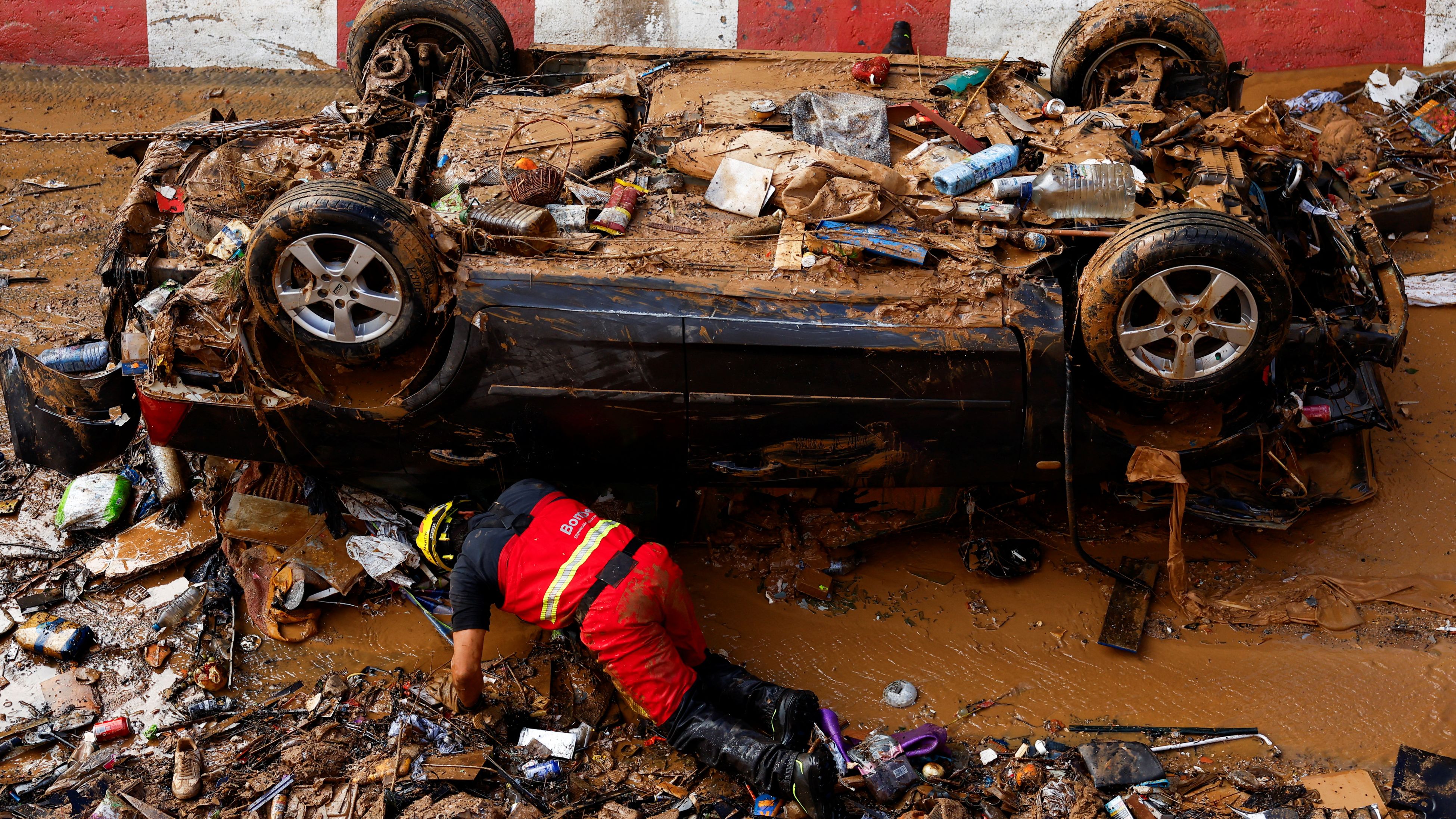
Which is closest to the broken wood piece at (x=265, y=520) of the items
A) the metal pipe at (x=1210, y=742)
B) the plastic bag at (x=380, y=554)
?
the plastic bag at (x=380, y=554)

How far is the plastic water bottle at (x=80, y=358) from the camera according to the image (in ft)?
15.7

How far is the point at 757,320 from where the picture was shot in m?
3.95

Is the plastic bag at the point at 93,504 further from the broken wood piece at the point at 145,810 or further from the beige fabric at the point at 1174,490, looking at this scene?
the beige fabric at the point at 1174,490

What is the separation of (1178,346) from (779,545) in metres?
1.95

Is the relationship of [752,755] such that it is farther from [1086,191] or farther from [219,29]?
[219,29]

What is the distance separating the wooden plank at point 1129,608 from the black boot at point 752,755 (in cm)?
139

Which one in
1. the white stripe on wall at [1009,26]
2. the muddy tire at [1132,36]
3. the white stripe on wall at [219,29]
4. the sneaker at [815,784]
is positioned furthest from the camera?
the white stripe on wall at [219,29]

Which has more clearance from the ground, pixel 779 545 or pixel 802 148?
pixel 802 148

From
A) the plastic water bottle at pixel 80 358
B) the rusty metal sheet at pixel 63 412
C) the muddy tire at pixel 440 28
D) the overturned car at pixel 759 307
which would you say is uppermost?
the muddy tire at pixel 440 28

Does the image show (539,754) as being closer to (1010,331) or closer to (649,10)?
(1010,331)

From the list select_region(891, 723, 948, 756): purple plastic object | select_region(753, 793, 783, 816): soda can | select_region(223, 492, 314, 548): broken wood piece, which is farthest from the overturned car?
select_region(753, 793, 783, 816): soda can

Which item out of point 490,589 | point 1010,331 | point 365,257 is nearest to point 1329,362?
point 1010,331

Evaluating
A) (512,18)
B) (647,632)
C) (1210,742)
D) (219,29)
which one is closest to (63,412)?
(647,632)

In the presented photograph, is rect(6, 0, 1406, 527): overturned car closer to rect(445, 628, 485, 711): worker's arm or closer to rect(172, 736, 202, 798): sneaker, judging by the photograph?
rect(445, 628, 485, 711): worker's arm
